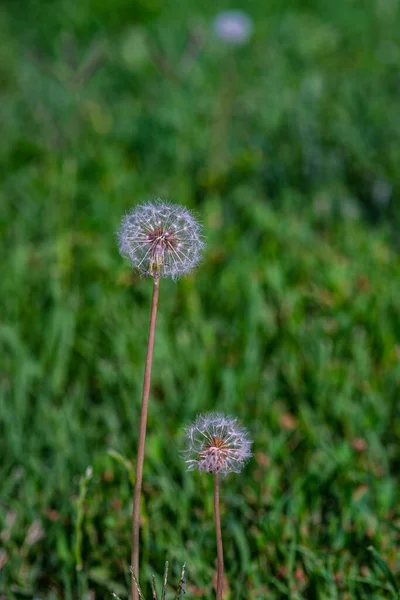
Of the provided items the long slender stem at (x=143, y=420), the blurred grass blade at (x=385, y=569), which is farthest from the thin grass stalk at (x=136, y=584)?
the blurred grass blade at (x=385, y=569)

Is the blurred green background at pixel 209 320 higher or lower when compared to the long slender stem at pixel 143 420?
higher

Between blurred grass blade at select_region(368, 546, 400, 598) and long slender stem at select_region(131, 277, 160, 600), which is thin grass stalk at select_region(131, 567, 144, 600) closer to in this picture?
long slender stem at select_region(131, 277, 160, 600)

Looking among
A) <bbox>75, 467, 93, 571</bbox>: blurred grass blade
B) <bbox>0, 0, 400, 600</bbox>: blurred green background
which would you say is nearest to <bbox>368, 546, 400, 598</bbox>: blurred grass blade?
<bbox>0, 0, 400, 600</bbox>: blurred green background

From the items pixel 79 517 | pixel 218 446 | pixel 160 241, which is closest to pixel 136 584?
pixel 218 446

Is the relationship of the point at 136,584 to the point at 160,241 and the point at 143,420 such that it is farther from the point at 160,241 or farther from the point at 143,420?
the point at 160,241

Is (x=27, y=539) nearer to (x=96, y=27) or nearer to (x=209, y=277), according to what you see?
(x=209, y=277)

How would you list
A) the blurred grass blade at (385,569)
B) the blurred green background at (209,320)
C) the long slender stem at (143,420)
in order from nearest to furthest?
the long slender stem at (143,420) < the blurred grass blade at (385,569) < the blurred green background at (209,320)

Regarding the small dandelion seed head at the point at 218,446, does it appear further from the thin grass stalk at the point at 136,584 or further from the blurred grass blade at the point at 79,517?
the blurred grass blade at the point at 79,517

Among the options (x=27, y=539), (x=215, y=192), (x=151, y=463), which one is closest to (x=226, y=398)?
(x=151, y=463)
